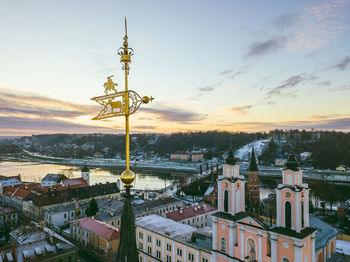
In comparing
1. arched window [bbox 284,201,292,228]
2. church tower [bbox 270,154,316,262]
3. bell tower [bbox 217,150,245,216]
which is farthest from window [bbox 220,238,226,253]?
arched window [bbox 284,201,292,228]

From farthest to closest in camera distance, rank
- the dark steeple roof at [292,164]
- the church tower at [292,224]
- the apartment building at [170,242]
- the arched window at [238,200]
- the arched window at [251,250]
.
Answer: the apartment building at [170,242]
the arched window at [238,200]
the arched window at [251,250]
the dark steeple roof at [292,164]
the church tower at [292,224]

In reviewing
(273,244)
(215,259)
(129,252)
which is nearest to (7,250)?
(215,259)

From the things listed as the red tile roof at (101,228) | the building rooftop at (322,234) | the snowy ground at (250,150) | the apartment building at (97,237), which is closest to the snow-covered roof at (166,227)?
the red tile roof at (101,228)

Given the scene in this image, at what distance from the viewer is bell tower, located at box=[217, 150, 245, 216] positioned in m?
17.9

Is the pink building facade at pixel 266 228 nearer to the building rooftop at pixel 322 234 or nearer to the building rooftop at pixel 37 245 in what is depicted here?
the building rooftop at pixel 322 234

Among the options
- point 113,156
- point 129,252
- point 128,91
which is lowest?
point 113,156

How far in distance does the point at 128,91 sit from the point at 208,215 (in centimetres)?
2731

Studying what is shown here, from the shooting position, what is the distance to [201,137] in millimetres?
156625

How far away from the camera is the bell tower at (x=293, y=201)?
1446cm

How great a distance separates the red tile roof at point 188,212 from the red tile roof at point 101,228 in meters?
5.31

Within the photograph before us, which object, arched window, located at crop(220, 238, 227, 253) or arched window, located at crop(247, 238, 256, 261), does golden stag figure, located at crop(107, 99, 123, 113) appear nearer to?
arched window, located at crop(247, 238, 256, 261)

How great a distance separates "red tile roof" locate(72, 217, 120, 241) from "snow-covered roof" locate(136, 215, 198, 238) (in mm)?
2497

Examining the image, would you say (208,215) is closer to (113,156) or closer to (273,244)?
(273,244)

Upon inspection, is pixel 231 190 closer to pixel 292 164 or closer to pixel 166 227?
pixel 292 164
